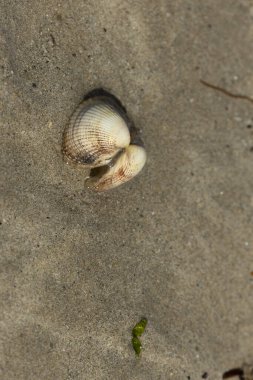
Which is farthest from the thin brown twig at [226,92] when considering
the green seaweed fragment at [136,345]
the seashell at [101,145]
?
the green seaweed fragment at [136,345]

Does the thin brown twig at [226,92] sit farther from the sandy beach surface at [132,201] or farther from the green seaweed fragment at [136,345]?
the green seaweed fragment at [136,345]

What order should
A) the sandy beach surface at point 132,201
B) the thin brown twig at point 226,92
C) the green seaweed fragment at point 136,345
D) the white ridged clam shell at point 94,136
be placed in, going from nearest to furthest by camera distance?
the sandy beach surface at point 132,201 < the white ridged clam shell at point 94,136 < the green seaweed fragment at point 136,345 < the thin brown twig at point 226,92

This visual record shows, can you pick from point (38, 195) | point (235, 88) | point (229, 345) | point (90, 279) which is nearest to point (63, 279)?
point (90, 279)

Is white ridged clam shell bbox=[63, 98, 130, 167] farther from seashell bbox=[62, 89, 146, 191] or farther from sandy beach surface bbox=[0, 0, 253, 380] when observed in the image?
sandy beach surface bbox=[0, 0, 253, 380]

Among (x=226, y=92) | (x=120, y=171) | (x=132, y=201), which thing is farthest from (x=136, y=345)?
(x=226, y=92)

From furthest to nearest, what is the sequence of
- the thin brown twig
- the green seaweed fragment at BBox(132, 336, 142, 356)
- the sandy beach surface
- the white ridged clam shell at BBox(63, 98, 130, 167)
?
the thin brown twig < the green seaweed fragment at BBox(132, 336, 142, 356) < the white ridged clam shell at BBox(63, 98, 130, 167) < the sandy beach surface

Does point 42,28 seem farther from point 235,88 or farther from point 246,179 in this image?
point 246,179

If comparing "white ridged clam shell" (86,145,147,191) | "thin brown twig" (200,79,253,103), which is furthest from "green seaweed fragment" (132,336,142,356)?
"thin brown twig" (200,79,253,103)
